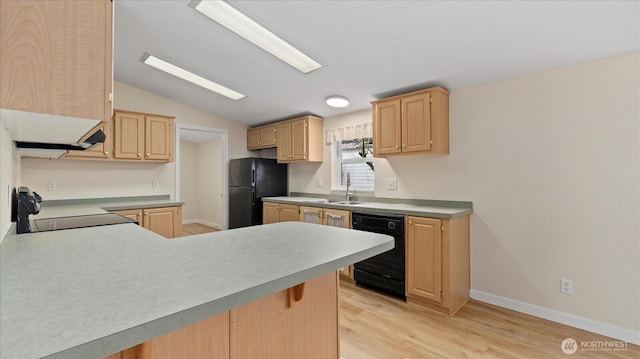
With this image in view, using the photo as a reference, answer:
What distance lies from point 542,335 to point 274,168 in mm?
3954

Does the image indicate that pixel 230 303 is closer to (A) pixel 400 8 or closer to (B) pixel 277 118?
(A) pixel 400 8

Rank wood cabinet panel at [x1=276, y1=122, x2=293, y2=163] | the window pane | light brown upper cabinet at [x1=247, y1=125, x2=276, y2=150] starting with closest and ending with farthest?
the window pane < wood cabinet panel at [x1=276, y1=122, x2=293, y2=163] < light brown upper cabinet at [x1=247, y1=125, x2=276, y2=150]

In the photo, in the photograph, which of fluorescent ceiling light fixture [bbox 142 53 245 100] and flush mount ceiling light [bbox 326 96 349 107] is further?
flush mount ceiling light [bbox 326 96 349 107]

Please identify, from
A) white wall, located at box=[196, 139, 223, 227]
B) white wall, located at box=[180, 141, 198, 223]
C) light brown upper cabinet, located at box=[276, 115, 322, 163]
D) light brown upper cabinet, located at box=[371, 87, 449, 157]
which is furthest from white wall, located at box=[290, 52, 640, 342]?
white wall, located at box=[180, 141, 198, 223]

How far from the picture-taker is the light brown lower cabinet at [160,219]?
3518 mm

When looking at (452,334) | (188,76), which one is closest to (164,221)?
(188,76)

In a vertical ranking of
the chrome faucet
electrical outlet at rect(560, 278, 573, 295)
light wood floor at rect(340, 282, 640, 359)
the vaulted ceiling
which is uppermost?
the vaulted ceiling

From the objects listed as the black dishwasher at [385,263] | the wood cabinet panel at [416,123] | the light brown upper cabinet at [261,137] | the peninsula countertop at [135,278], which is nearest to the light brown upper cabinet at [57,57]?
the peninsula countertop at [135,278]

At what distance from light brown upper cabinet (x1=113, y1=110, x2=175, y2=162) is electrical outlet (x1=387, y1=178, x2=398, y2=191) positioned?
3109 mm

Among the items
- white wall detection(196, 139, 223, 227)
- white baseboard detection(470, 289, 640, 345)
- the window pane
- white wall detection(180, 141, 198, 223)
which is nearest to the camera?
white baseboard detection(470, 289, 640, 345)

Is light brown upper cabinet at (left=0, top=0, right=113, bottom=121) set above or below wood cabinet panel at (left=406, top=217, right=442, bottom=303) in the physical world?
above

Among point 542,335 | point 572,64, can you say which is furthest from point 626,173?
point 542,335

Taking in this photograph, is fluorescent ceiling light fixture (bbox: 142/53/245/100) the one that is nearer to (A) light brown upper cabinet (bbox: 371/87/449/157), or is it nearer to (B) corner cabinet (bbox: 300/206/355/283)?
(B) corner cabinet (bbox: 300/206/355/283)

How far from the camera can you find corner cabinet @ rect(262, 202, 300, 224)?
4023mm
